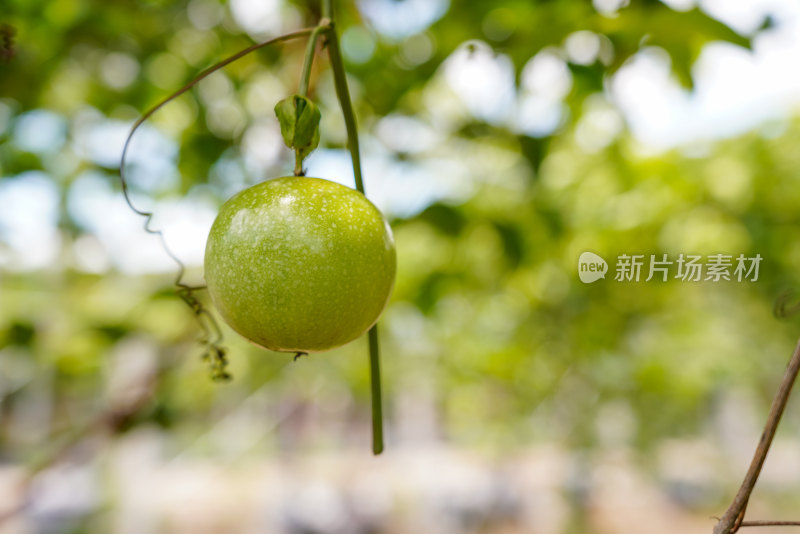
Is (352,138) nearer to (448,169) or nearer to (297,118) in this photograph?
(297,118)

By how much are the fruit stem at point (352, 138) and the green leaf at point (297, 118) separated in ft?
0.10

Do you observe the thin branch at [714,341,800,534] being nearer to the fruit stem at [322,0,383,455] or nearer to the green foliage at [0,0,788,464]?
the fruit stem at [322,0,383,455]

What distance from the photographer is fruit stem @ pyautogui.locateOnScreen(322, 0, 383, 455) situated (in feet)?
1.96

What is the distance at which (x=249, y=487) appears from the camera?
11.0m

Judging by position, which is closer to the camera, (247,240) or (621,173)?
(247,240)

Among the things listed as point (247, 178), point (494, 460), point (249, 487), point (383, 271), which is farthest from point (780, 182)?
point (249, 487)

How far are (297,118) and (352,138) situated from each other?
53 mm

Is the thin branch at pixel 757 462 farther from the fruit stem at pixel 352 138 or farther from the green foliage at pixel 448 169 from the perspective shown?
the green foliage at pixel 448 169

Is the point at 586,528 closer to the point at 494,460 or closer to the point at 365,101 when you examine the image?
the point at 494,460

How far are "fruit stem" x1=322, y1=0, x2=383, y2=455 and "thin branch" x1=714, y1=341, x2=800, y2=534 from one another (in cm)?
29

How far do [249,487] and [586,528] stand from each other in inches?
250

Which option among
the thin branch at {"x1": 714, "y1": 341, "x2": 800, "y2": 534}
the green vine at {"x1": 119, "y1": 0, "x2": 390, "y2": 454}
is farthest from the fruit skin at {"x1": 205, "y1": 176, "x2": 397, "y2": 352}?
the thin branch at {"x1": 714, "y1": 341, "x2": 800, "y2": 534}

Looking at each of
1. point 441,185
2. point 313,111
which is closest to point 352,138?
point 313,111

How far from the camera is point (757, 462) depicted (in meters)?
0.49
